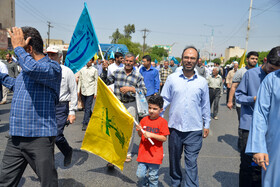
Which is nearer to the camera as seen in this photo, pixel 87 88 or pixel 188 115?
pixel 188 115

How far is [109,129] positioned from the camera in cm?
362

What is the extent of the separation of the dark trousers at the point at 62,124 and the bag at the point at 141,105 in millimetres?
1242

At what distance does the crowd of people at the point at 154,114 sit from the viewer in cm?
226

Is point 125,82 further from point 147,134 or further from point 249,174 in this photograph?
point 249,174

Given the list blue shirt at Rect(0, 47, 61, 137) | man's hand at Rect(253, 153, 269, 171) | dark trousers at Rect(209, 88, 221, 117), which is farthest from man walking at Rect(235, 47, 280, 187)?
dark trousers at Rect(209, 88, 221, 117)

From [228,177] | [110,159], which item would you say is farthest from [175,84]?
[228,177]

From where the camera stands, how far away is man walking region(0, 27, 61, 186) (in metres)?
2.44

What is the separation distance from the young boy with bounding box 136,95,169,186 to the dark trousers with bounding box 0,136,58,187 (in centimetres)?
112

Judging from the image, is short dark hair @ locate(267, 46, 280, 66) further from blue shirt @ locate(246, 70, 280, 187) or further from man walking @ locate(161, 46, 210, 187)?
man walking @ locate(161, 46, 210, 187)

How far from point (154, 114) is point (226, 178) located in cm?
188

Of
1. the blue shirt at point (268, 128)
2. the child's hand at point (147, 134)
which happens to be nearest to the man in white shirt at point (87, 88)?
the child's hand at point (147, 134)

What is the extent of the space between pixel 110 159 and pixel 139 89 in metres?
1.44

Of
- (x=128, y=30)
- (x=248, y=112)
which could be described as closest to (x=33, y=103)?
(x=248, y=112)

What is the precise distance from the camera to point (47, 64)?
7.90ft
